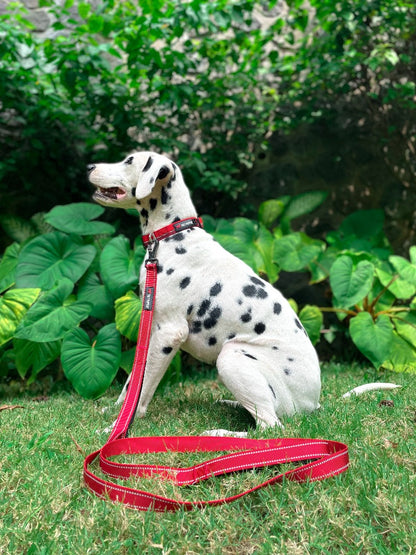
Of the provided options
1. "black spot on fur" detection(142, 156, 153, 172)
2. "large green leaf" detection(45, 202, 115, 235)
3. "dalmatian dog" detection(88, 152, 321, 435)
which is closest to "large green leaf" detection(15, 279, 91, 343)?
"large green leaf" detection(45, 202, 115, 235)

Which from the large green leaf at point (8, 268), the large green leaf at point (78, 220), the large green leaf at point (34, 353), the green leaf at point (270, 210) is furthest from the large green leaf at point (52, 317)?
the green leaf at point (270, 210)

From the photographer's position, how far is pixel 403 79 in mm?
5688

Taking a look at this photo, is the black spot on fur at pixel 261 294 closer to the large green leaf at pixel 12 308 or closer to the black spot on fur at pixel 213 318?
the black spot on fur at pixel 213 318

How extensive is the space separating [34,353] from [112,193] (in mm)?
1531

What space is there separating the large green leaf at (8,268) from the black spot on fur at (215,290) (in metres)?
2.09

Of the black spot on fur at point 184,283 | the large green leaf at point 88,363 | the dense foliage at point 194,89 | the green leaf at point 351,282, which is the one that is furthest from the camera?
the dense foliage at point 194,89

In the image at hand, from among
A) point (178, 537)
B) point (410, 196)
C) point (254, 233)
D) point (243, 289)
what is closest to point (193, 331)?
point (243, 289)

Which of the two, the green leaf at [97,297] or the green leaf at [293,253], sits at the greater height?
the green leaf at [293,253]

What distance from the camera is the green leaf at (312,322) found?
4.36 meters

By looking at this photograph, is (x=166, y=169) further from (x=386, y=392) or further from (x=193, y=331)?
(x=386, y=392)

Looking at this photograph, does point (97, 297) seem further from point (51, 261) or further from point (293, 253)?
point (293, 253)

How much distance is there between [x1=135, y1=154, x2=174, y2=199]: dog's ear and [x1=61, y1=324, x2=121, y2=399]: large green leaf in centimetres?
126

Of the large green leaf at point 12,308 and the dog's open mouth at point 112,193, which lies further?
the large green leaf at point 12,308

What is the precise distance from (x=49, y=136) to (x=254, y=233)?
2.45 metres
